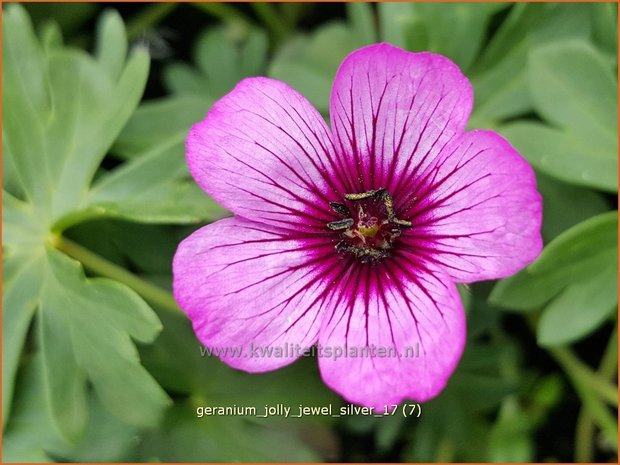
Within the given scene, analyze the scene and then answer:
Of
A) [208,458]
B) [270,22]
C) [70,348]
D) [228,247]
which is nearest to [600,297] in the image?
[228,247]

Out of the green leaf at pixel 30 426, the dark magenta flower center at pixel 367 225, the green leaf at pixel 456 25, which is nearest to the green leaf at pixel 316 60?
the green leaf at pixel 456 25

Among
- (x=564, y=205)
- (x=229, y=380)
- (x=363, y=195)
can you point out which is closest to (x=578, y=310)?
(x=564, y=205)

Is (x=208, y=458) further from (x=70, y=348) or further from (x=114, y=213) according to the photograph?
(x=114, y=213)

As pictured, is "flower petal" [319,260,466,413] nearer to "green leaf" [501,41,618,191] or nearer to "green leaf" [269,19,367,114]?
"green leaf" [501,41,618,191]

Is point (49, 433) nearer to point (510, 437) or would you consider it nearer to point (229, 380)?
point (229, 380)

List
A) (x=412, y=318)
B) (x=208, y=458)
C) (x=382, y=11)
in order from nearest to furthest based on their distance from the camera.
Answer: (x=412, y=318)
(x=208, y=458)
(x=382, y=11)

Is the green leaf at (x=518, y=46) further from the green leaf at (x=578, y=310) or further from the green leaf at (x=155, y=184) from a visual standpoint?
the green leaf at (x=155, y=184)
